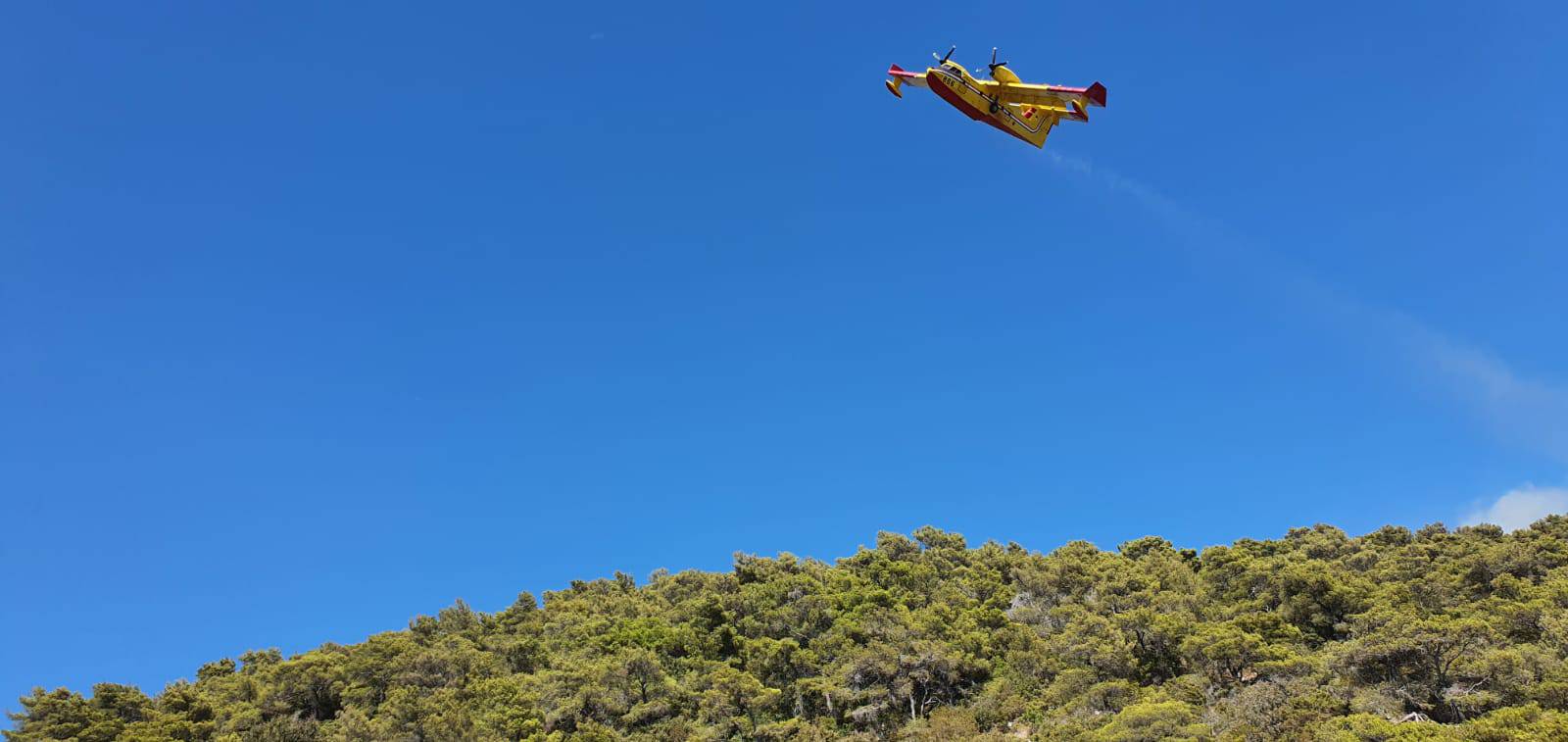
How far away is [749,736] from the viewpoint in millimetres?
45844

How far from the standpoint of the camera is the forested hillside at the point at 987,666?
122ft

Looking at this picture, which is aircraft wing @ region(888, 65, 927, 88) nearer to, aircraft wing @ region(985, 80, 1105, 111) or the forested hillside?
aircraft wing @ region(985, 80, 1105, 111)

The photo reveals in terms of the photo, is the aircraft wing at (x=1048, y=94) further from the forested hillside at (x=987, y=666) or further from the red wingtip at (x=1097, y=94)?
the forested hillside at (x=987, y=666)

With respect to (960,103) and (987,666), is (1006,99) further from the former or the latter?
(987,666)

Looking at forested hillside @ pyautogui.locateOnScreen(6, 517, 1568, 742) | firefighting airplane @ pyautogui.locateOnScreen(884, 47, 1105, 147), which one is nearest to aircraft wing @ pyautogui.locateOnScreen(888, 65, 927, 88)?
firefighting airplane @ pyautogui.locateOnScreen(884, 47, 1105, 147)

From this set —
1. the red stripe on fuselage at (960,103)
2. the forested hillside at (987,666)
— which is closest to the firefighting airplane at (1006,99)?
the red stripe on fuselage at (960,103)

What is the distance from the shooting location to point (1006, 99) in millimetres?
39781

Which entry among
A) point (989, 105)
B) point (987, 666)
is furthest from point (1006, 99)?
point (987, 666)

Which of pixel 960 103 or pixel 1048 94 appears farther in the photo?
pixel 960 103

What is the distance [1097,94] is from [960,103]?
21.1 feet

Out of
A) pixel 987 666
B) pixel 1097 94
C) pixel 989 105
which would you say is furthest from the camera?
pixel 987 666

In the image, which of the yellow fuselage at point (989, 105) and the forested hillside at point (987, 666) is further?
the yellow fuselage at point (989, 105)

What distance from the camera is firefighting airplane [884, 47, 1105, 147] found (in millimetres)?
38281

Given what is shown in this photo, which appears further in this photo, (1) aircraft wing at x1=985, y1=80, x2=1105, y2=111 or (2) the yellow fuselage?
(2) the yellow fuselage
